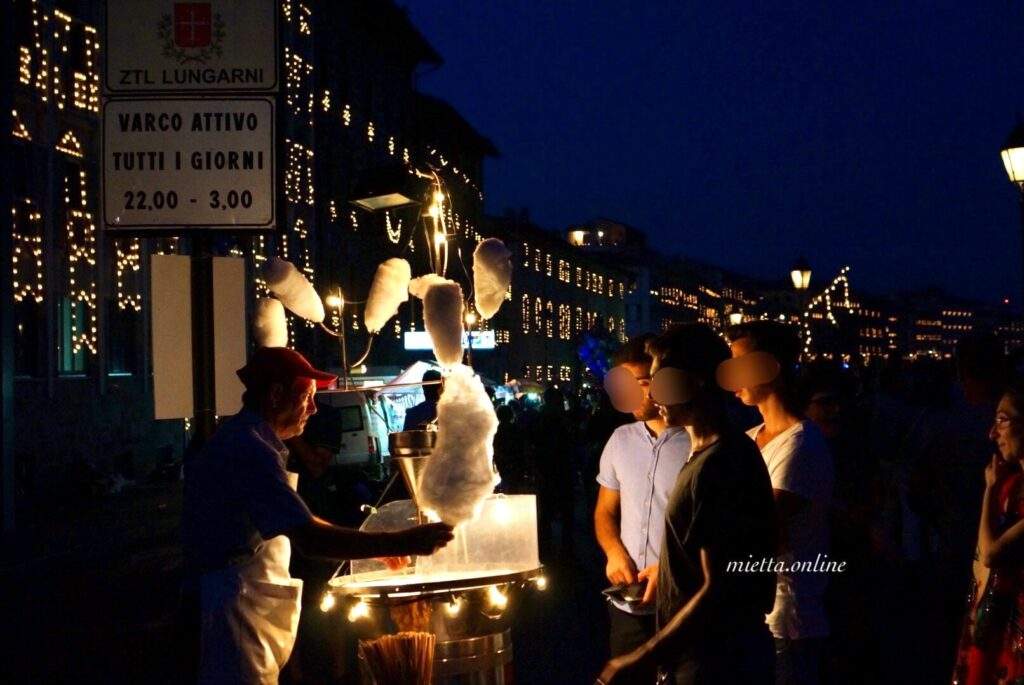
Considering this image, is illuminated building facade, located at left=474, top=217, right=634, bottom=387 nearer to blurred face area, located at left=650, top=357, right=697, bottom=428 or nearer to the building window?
the building window

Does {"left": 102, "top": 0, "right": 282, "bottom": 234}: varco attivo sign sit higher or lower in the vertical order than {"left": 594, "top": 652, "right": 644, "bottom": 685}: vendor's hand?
higher

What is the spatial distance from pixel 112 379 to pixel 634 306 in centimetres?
9683

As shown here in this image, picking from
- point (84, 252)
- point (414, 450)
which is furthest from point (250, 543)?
point (84, 252)

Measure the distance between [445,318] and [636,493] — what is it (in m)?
1.61

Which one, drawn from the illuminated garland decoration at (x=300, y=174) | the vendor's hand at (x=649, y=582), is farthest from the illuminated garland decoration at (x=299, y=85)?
the vendor's hand at (x=649, y=582)

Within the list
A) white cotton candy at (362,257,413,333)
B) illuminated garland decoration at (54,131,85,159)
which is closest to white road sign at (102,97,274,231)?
white cotton candy at (362,257,413,333)

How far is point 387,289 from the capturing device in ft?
17.2

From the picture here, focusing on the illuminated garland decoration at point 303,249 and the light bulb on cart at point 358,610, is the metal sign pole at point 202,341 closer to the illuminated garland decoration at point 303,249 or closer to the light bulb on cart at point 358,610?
the light bulb on cart at point 358,610

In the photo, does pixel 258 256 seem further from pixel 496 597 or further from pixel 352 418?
pixel 496 597

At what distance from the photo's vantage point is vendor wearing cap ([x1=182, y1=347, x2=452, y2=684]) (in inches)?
155

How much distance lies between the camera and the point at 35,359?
22.8m

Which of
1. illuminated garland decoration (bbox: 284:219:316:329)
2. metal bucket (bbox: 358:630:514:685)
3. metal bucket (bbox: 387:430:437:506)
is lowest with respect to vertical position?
metal bucket (bbox: 358:630:514:685)

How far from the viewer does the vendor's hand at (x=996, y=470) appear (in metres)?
4.91

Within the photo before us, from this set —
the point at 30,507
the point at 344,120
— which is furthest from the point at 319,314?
the point at 344,120
